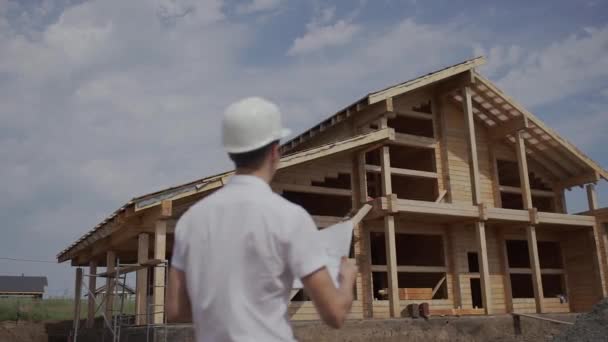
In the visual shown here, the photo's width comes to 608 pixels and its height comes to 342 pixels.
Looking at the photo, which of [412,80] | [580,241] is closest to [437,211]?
[412,80]

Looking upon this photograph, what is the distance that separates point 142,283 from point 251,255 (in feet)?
40.4

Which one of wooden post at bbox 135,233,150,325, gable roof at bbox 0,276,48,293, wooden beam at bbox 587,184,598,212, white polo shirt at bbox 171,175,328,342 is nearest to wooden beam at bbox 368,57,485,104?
wooden beam at bbox 587,184,598,212

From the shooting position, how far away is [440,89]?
1736cm

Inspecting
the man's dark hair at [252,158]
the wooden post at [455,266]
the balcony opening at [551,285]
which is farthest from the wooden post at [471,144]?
the man's dark hair at [252,158]

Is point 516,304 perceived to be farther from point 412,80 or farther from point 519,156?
point 412,80

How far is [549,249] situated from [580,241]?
2678mm

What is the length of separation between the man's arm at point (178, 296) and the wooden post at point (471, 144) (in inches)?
573

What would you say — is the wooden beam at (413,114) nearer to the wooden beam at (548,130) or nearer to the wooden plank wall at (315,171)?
→ the wooden beam at (548,130)

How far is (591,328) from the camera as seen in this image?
10.4 metres

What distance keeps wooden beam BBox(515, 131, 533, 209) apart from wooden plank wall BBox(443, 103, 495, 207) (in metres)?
1.02

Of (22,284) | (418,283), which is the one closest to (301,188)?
(418,283)

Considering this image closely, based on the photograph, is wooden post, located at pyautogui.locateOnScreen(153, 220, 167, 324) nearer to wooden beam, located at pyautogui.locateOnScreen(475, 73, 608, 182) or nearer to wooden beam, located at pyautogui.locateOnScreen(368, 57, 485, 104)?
wooden beam, located at pyautogui.locateOnScreen(368, 57, 485, 104)

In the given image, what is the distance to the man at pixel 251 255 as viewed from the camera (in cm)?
172

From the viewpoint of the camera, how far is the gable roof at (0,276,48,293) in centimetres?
5038
